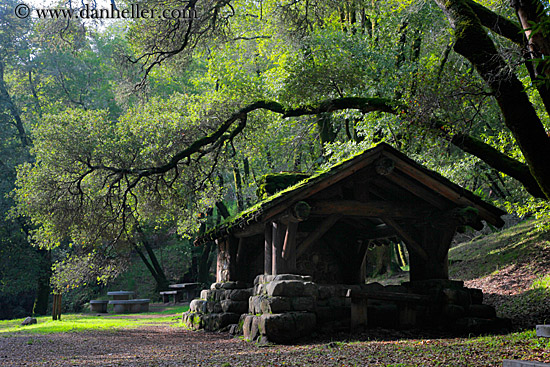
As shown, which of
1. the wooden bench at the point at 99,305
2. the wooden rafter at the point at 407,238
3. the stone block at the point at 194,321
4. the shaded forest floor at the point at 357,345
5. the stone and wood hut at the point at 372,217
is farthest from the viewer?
the wooden bench at the point at 99,305

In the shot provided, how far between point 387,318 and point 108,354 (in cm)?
592

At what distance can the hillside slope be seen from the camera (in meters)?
10.5

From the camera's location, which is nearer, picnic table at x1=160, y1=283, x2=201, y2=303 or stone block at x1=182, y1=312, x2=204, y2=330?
stone block at x1=182, y1=312, x2=204, y2=330

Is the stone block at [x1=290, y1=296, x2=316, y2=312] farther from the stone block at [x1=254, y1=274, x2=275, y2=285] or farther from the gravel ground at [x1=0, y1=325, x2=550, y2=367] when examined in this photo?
the stone block at [x1=254, y1=274, x2=275, y2=285]

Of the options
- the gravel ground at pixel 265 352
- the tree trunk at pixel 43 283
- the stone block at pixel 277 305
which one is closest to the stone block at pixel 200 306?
the gravel ground at pixel 265 352

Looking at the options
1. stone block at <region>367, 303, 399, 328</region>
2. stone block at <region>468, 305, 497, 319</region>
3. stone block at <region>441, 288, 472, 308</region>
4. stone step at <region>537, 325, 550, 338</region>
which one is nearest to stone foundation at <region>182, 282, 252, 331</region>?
stone block at <region>367, 303, 399, 328</region>

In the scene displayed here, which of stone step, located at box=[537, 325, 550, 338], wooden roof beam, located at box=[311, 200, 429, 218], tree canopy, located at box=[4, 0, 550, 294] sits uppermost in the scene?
tree canopy, located at box=[4, 0, 550, 294]

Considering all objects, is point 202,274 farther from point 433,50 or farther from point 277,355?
point 277,355

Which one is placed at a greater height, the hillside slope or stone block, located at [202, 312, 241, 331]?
the hillside slope

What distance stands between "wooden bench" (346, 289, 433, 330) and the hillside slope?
2.04 metres

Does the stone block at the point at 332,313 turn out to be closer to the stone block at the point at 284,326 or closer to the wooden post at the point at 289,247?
the stone block at the point at 284,326

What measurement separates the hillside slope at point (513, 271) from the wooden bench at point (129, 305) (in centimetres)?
1552

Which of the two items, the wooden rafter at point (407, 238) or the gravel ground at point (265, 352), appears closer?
the gravel ground at point (265, 352)

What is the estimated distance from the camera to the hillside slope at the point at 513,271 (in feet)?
34.6
